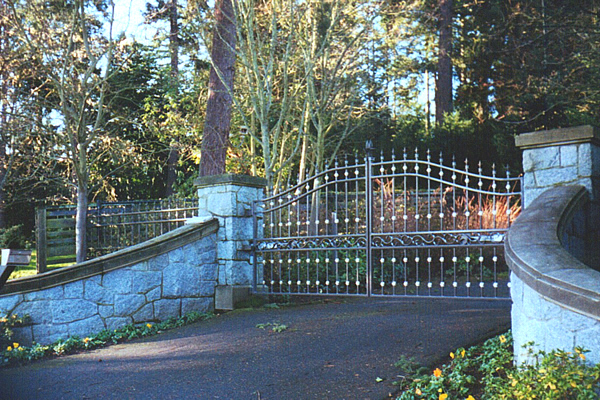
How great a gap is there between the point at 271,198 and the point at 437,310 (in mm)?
2472

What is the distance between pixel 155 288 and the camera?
22.8 ft

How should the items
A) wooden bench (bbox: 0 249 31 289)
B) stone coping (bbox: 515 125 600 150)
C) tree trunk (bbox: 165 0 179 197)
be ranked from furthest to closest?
tree trunk (bbox: 165 0 179 197), stone coping (bbox: 515 125 600 150), wooden bench (bbox: 0 249 31 289)

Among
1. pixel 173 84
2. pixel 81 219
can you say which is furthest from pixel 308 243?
pixel 173 84

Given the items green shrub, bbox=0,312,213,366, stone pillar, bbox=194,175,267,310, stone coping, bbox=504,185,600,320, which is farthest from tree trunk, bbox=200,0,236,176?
stone coping, bbox=504,185,600,320

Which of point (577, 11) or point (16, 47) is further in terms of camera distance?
point (577, 11)

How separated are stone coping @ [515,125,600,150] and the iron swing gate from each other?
589 millimetres

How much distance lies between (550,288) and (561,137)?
2.30 m

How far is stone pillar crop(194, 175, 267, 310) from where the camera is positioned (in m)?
7.41

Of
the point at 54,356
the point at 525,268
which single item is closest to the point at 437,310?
the point at 525,268

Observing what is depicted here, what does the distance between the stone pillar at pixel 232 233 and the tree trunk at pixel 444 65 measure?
457 inches

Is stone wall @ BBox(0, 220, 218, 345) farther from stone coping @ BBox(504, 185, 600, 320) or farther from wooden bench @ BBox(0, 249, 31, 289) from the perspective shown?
stone coping @ BBox(504, 185, 600, 320)

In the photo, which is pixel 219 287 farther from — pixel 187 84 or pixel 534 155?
pixel 187 84

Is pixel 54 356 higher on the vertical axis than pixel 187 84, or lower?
lower

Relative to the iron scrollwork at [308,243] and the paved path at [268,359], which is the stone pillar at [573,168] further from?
the iron scrollwork at [308,243]
